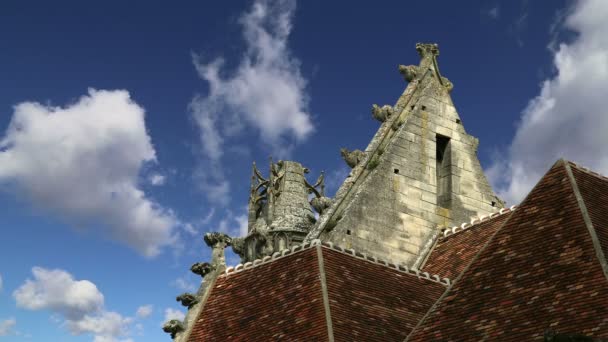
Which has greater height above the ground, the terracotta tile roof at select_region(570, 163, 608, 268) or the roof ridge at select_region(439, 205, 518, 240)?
the roof ridge at select_region(439, 205, 518, 240)

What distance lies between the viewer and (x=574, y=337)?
10508mm

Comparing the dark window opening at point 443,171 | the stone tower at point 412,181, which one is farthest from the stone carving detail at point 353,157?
the dark window opening at point 443,171

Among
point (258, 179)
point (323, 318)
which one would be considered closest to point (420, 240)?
point (323, 318)

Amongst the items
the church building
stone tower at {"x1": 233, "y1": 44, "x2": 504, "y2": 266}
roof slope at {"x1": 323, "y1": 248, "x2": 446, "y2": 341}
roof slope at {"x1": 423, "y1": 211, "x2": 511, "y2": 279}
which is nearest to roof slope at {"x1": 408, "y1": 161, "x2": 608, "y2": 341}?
the church building

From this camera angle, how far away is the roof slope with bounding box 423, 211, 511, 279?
1695 centimetres

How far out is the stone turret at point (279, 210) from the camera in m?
19.8

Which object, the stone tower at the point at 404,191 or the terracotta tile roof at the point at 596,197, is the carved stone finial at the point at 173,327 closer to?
the stone tower at the point at 404,191

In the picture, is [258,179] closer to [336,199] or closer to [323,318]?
[336,199]

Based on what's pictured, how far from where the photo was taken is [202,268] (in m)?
17.7

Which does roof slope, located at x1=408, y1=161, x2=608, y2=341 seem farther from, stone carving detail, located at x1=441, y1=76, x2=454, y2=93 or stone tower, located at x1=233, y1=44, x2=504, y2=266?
stone carving detail, located at x1=441, y1=76, x2=454, y2=93

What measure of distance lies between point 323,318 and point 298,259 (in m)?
2.25

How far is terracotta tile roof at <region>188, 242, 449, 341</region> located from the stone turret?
2.45 metres

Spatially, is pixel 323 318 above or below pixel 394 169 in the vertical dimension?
below

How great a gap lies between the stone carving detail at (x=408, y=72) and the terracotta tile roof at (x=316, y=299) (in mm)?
5821
